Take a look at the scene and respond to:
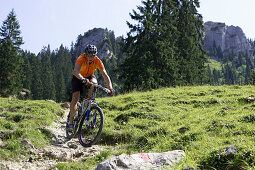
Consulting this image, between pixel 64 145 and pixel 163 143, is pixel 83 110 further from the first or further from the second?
pixel 163 143

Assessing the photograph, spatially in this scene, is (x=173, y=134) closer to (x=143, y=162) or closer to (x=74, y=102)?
(x=143, y=162)

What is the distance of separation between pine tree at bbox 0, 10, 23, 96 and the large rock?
4192 cm

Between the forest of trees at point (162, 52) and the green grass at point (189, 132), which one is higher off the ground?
the forest of trees at point (162, 52)

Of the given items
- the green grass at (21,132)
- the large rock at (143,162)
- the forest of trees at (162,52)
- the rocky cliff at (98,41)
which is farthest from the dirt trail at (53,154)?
the rocky cliff at (98,41)

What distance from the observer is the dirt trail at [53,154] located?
172 inches

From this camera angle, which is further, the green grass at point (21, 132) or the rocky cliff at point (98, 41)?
the rocky cliff at point (98, 41)

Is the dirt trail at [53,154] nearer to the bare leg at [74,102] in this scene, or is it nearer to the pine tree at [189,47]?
the bare leg at [74,102]

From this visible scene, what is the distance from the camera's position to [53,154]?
16.5ft

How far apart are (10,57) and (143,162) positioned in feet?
148

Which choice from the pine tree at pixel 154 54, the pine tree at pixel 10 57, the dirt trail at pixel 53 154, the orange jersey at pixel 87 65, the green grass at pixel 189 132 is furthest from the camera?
the pine tree at pixel 10 57

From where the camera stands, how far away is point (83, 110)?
6320 millimetres

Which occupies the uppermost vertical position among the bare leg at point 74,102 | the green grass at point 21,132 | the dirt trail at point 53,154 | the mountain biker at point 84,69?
the mountain biker at point 84,69

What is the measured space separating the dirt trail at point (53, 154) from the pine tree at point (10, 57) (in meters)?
39.0

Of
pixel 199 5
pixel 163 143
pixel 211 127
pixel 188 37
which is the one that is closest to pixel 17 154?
pixel 163 143
